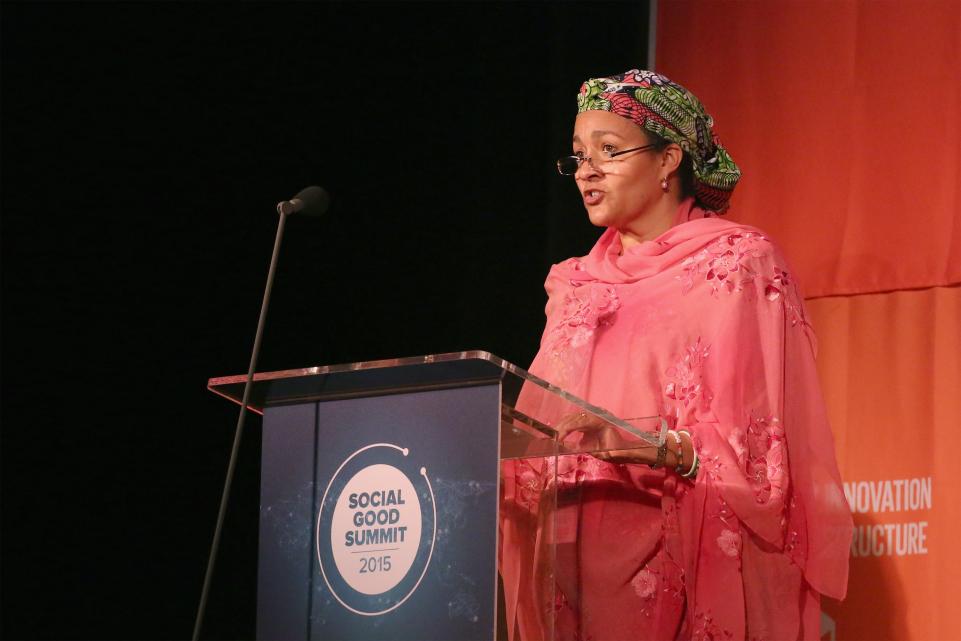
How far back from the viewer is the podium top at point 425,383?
1776mm

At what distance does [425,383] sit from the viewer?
1.85 meters

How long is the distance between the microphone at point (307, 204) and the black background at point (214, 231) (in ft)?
4.39


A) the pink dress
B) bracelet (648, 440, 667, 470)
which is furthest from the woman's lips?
bracelet (648, 440, 667, 470)

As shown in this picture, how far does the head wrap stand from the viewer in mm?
2701

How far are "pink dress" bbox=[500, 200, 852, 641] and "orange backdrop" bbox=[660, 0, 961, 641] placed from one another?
2.57 ft

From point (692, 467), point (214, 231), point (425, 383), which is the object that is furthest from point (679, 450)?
point (214, 231)

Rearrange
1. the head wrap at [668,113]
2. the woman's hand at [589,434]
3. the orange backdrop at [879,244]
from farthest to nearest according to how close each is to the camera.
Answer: the orange backdrop at [879,244] < the head wrap at [668,113] < the woman's hand at [589,434]

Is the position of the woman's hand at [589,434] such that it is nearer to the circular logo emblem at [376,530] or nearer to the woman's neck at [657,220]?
the circular logo emblem at [376,530]

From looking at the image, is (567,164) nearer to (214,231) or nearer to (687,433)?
(687,433)

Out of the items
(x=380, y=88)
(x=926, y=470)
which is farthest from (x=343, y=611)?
(x=380, y=88)

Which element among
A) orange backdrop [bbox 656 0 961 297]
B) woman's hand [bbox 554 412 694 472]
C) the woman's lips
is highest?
orange backdrop [bbox 656 0 961 297]

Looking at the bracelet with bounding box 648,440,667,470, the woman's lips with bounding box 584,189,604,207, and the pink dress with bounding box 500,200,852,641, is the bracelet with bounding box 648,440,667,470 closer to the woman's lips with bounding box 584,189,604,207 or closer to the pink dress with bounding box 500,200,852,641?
the pink dress with bounding box 500,200,852,641

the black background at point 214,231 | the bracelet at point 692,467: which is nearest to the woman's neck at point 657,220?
the bracelet at point 692,467

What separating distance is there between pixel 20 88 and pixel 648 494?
2059 mm
